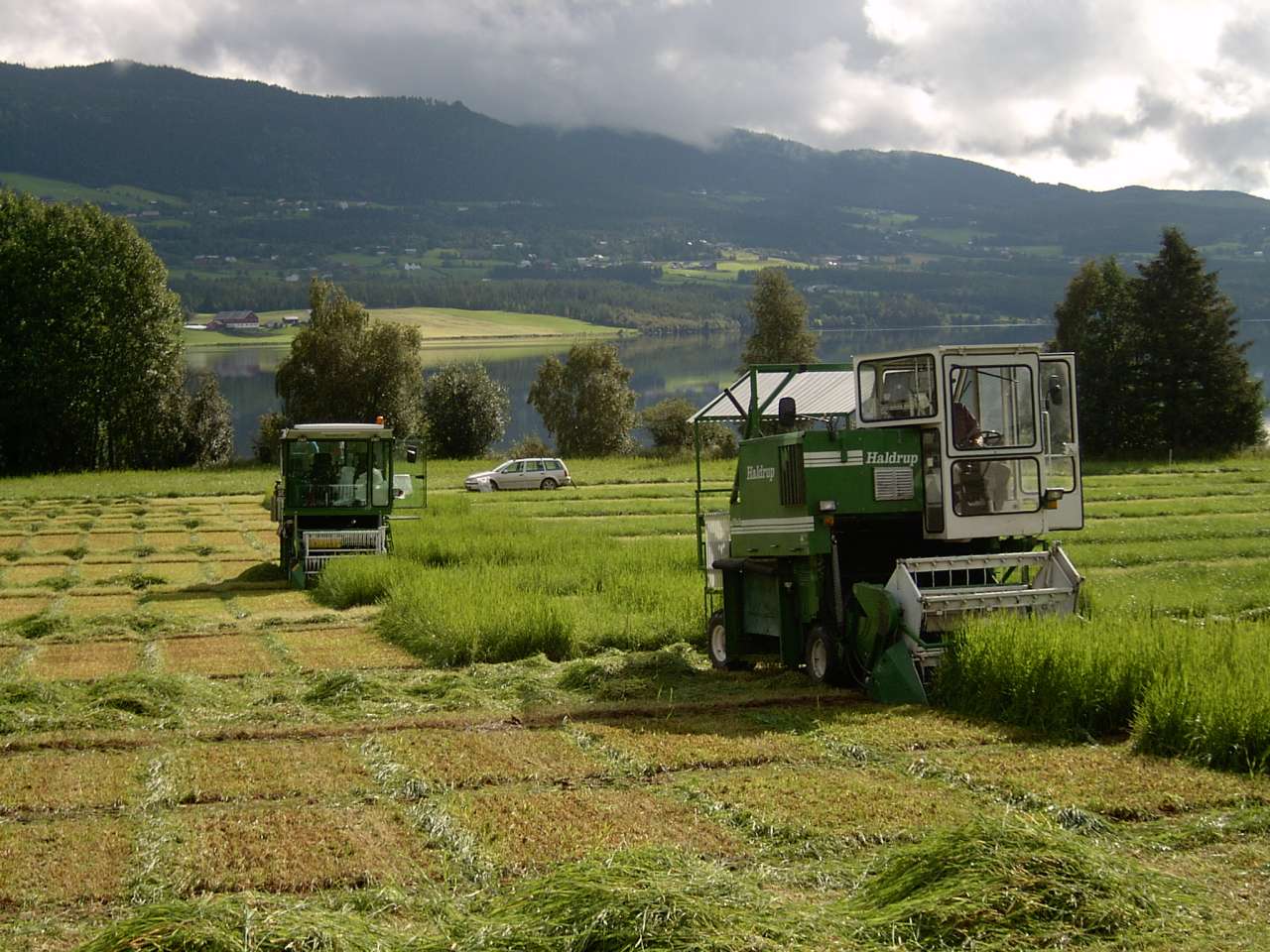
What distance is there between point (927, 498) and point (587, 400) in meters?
76.9

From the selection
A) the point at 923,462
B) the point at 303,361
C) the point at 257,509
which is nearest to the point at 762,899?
the point at 923,462

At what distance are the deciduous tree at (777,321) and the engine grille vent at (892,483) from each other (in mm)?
67921

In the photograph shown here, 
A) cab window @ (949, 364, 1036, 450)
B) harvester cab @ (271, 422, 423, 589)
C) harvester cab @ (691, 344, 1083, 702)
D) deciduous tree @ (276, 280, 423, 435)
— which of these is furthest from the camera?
deciduous tree @ (276, 280, 423, 435)

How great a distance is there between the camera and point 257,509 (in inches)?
1663

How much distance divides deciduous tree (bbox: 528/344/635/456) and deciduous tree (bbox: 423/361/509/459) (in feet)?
31.3

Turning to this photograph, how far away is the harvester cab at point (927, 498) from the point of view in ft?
40.3

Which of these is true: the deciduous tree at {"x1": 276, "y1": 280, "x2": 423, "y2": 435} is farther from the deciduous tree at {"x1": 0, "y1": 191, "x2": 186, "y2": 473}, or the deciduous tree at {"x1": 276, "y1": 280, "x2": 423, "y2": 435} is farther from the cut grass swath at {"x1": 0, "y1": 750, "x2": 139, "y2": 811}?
the cut grass swath at {"x1": 0, "y1": 750, "x2": 139, "y2": 811}

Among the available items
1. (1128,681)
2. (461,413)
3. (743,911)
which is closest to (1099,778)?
(1128,681)

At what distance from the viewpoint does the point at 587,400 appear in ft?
293

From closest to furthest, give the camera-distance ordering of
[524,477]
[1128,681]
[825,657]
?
[1128,681] → [825,657] → [524,477]

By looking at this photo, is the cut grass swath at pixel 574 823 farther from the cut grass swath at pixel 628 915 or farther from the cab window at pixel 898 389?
the cab window at pixel 898 389

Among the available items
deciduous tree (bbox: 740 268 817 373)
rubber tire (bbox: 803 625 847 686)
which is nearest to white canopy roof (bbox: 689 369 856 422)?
rubber tire (bbox: 803 625 847 686)

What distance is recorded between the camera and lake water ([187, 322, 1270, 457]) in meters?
135

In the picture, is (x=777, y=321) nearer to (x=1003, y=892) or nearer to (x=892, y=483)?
(x=892, y=483)
